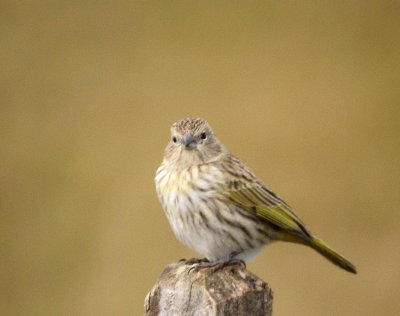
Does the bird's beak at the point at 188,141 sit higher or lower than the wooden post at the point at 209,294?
higher

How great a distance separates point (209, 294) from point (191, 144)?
1.47 metres

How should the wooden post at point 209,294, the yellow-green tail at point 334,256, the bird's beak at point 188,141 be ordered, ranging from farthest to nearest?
1. the bird's beak at point 188,141
2. the yellow-green tail at point 334,256
3. the wooden post at point 209,294

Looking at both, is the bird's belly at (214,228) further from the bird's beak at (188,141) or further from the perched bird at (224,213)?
the bird's beak at (188,141)

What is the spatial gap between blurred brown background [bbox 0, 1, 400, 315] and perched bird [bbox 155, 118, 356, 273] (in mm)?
1930

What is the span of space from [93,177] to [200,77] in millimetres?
979

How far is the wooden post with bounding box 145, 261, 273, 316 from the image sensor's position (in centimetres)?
265

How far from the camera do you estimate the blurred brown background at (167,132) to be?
5.88 metres

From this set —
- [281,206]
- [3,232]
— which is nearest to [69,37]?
[3,232]

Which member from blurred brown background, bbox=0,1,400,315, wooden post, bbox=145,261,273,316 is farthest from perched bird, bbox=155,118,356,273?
blurred brown background, bbox=0,1,400,315

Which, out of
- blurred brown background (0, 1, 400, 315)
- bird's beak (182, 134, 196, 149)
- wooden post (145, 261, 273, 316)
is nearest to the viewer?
wooden post (145, 261, 273, 316)

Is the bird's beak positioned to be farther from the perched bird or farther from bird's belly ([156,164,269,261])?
bird's belly ([156,164,269,261])

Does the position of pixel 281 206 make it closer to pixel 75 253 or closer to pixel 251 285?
pixel 251 285

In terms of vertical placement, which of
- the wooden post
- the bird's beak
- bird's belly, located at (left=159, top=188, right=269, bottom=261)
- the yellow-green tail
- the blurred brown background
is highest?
the blurred brown background

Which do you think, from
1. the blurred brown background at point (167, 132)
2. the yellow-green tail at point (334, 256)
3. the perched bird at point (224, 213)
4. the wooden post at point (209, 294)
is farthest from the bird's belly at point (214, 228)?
the blurred brown background at point (167, 132)
